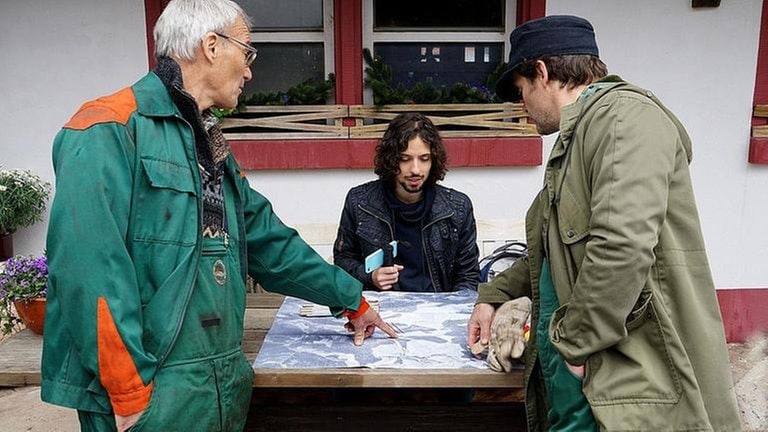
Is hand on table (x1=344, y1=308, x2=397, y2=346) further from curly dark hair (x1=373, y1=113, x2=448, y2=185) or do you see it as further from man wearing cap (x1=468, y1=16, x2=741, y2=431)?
curly dark hair (x1=373, y1=113, x2=448, y2=185)

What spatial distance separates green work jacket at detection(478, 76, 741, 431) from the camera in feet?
4.36

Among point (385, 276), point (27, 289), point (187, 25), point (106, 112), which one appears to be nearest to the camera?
point (106, 112)

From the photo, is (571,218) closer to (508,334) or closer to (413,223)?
(508,334)

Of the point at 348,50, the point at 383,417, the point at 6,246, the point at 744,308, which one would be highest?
the point at 348,50

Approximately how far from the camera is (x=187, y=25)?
1.60 m

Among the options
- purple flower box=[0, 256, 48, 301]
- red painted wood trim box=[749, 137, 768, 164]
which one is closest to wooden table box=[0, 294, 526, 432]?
purple flower box=[0, 256, 48, 301]

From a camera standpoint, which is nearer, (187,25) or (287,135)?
(187,25)

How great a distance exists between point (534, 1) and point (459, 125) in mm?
816

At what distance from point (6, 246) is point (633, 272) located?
3804 mm

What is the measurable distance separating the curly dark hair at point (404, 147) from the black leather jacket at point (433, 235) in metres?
0.06

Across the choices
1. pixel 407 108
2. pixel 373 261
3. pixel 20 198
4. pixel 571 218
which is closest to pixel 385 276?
pixel 373 261

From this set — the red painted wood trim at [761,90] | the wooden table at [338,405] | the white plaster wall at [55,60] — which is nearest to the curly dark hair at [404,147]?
the wooden table at [338,405]

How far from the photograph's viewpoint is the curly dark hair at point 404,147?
2936 mm

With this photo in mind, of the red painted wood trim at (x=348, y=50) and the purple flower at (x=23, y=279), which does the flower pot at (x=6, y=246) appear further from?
the red painted wood trim at (x=348, y=50)
